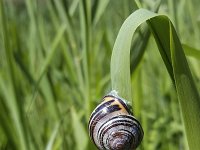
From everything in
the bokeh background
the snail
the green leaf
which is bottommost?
the bokeh background

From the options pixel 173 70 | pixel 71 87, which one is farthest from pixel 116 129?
pixel 71 87

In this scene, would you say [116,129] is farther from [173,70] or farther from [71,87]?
[71,87]

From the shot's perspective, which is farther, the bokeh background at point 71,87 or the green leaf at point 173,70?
the bokeh background at point 71,87

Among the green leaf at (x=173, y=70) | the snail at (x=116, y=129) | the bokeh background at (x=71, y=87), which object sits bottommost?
the bokeh background at (x=71, y=87)

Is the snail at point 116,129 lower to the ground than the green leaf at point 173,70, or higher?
lower

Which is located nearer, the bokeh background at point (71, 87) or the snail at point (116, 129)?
the snail at point (116, 129)
